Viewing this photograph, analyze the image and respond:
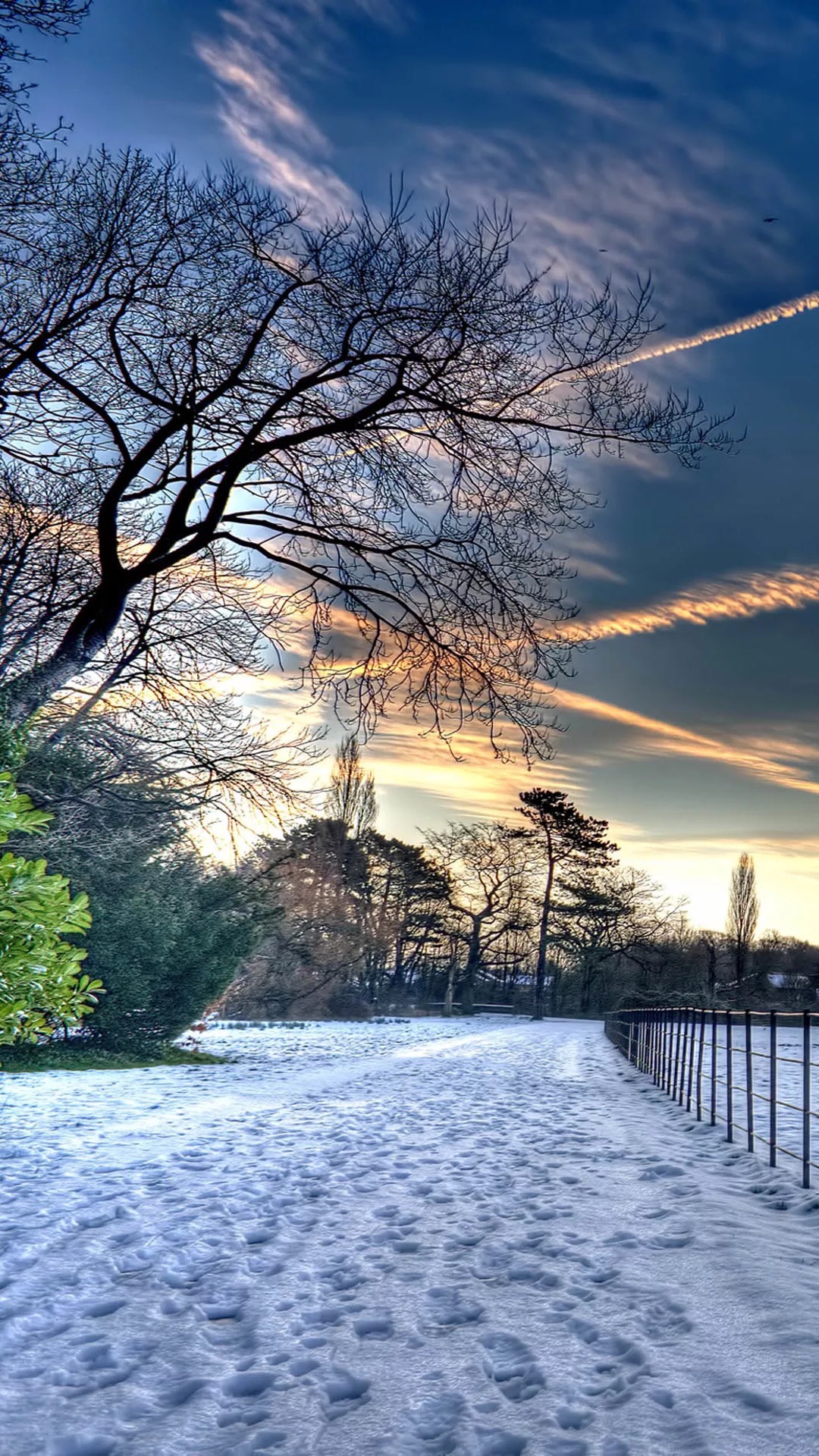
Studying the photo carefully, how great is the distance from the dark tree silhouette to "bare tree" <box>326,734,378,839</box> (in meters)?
12.9

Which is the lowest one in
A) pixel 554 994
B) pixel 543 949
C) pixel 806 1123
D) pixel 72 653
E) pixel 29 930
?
pixel 554 994

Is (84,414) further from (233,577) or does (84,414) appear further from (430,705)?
(430,705)

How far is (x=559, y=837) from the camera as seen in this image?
54281mm

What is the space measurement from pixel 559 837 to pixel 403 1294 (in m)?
50.7

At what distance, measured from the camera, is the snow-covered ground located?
316 cm

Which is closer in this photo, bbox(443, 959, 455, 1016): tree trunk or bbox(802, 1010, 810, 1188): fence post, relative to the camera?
bbox(802, 1010, 810, 1188): fence post

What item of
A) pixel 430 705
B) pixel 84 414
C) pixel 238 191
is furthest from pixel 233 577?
pixel 238 191

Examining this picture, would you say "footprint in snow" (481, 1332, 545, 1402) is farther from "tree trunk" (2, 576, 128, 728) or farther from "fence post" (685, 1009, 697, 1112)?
"tree trunk" (2, 576, 128, 728)

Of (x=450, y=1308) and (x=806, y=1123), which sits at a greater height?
(x=806, y=1123)

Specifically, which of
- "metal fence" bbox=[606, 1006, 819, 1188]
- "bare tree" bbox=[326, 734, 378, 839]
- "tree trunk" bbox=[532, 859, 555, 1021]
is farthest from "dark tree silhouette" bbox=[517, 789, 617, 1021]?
"metal fence" bbox=[606, 1006, 819, 1188]

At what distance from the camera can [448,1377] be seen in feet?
11.4

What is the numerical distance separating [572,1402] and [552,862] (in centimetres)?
5171

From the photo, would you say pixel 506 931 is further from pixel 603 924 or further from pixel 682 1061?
pixel 682 1061

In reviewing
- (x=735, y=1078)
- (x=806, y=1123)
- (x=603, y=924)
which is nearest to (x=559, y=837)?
(x=603, y=924)
